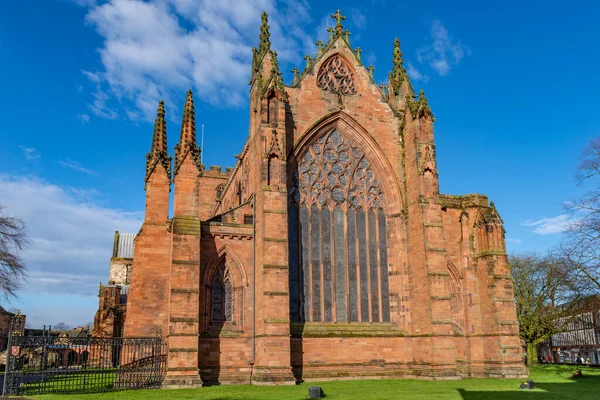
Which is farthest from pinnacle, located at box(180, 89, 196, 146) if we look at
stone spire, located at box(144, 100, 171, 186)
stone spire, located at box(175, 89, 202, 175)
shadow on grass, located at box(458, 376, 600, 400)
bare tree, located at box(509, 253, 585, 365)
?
bare tree, located at box(509, 253, 585, 365)

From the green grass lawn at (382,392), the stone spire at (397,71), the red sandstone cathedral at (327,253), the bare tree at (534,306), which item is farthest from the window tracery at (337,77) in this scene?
the bare tree at (534,306)

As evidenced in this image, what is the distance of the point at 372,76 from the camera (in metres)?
27.8

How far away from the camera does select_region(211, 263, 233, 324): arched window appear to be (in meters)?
22.9

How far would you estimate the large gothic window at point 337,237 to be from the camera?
2411 cm

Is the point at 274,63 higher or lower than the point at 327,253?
higher

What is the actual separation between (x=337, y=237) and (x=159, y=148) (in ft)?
37.8

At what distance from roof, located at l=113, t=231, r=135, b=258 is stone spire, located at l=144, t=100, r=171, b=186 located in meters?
33.1

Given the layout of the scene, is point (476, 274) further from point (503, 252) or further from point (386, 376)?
point (386, 376)

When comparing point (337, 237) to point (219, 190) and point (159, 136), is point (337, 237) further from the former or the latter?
point (219, 190)

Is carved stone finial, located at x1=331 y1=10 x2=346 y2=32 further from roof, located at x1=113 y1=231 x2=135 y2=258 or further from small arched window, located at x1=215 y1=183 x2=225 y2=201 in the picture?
roof, located at x1=113 y1=231 x2=135 y2=258

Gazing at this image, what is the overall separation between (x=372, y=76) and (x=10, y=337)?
20186 millimetres

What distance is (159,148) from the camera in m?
29.6

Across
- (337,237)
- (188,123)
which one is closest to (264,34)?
(188,123)

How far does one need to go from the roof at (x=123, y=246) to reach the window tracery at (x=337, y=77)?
4135cm
